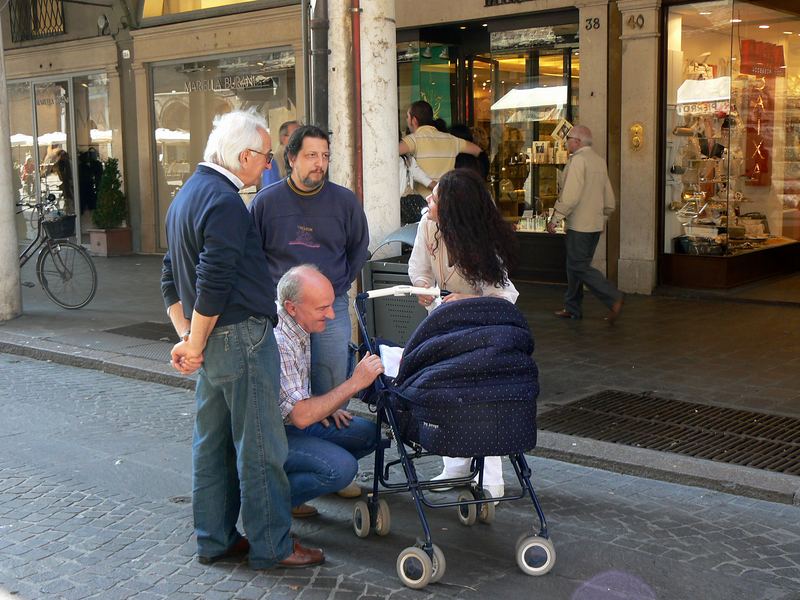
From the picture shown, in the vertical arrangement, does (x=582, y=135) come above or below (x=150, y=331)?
above

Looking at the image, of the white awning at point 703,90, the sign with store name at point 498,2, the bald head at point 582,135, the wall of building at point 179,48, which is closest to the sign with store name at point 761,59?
the white awning at point 703,90

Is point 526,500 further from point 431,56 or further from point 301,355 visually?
point 431,56

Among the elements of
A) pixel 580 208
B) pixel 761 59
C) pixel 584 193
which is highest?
pixel 761 59

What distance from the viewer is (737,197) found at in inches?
480

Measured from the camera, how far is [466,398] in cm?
410

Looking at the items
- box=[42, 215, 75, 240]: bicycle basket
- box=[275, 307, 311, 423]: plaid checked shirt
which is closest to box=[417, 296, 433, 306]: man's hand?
box=[275, 307, 311, 423]: plaid checked shirt

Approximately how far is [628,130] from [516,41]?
2151mm

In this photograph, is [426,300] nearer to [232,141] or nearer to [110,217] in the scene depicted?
[232,141]

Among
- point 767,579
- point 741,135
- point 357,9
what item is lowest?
point 767,579

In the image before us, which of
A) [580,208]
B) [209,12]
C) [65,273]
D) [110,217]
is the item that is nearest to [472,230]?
[580,208]

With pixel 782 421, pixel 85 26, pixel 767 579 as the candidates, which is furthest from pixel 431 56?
pixel 767 579

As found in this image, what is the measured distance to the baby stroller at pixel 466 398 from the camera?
4109 millimetres

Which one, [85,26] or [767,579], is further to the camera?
[85,26]

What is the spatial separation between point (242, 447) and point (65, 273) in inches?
307
